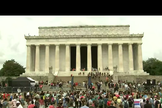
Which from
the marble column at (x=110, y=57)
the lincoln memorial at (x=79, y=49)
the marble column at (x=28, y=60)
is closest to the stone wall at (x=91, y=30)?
the lincoln memorial at (x=79, y=49)

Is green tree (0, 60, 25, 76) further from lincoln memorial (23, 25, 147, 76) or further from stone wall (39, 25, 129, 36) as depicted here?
stone wall (39, 25, 129, 36)

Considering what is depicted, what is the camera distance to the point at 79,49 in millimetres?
59469

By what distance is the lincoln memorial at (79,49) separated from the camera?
193 ft

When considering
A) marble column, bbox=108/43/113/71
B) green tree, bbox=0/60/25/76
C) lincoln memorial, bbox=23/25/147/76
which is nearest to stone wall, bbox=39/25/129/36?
lincoln memorial, bbox=23/25/147/76

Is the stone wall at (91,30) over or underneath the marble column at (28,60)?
over

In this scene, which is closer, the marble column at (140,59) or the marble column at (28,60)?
the marble column at (140,59)

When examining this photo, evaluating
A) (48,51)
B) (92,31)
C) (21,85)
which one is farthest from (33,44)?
(21,85)

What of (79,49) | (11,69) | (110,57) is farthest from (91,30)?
(11,69)

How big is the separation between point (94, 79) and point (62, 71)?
55.0ft

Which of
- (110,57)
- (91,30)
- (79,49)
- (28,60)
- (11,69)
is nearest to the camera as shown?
(110,57)

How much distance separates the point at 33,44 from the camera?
60.5 m

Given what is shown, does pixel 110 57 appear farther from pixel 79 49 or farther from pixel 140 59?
pixel 79 49

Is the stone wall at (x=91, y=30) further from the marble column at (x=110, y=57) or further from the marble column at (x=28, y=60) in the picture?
the marble column at (x=28, y=60)
